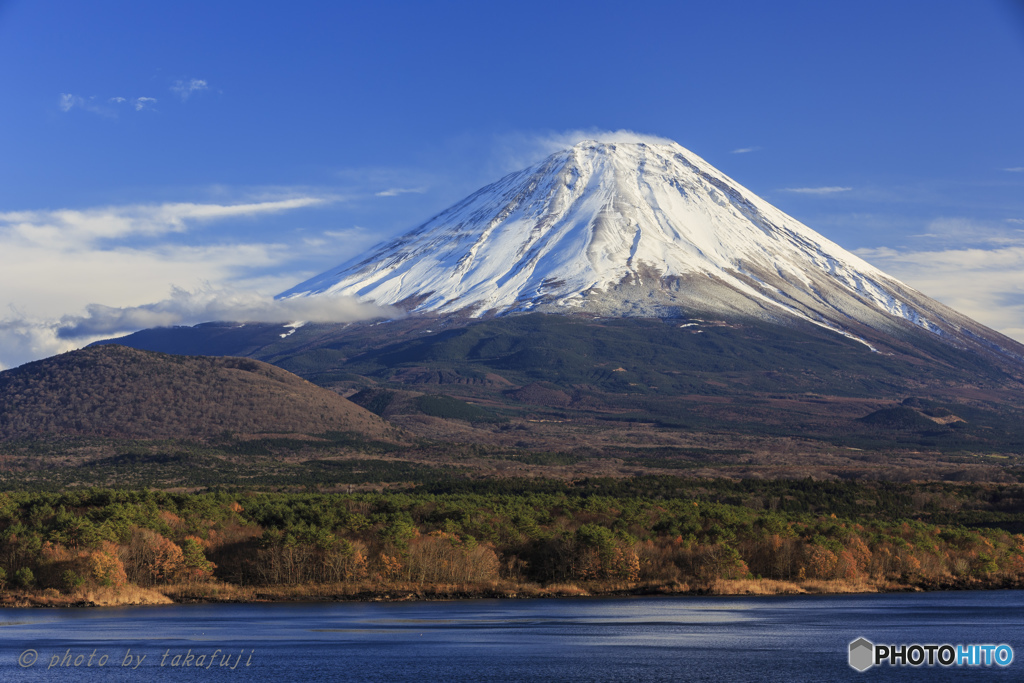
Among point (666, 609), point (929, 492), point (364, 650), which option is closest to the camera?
point (364, 650)

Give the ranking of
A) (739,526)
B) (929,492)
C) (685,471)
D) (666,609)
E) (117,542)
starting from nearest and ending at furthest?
1. (666,609)
2. (117,542)
3. (739,526)
4. (929,492)
5. (685,471)

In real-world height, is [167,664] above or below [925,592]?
above

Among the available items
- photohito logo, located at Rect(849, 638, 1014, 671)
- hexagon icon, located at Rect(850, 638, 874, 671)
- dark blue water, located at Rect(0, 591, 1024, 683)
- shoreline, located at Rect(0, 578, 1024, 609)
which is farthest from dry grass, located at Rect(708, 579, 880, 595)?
hexagon icon, located at Rect(850, 638, 874, 671)

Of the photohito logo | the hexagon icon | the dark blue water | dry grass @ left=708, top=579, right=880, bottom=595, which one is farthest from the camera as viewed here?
dry grass @ left=708, top=579, right=880, bottom=595

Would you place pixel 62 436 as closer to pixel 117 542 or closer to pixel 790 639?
pixel 117 542

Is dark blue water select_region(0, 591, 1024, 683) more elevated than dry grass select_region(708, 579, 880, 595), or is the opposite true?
dark blue water select_region(0, 591, 1024, 683)

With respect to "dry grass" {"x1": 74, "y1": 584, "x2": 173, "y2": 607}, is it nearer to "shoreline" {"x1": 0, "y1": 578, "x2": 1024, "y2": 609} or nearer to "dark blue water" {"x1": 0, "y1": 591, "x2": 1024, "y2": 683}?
"shoreline" {"x1": 0, "y1": 578, "x2": 1024, "y2": 609}

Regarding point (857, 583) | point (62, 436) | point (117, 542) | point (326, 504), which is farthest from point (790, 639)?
point (62, 436)

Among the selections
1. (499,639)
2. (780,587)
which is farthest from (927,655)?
(780,587)
